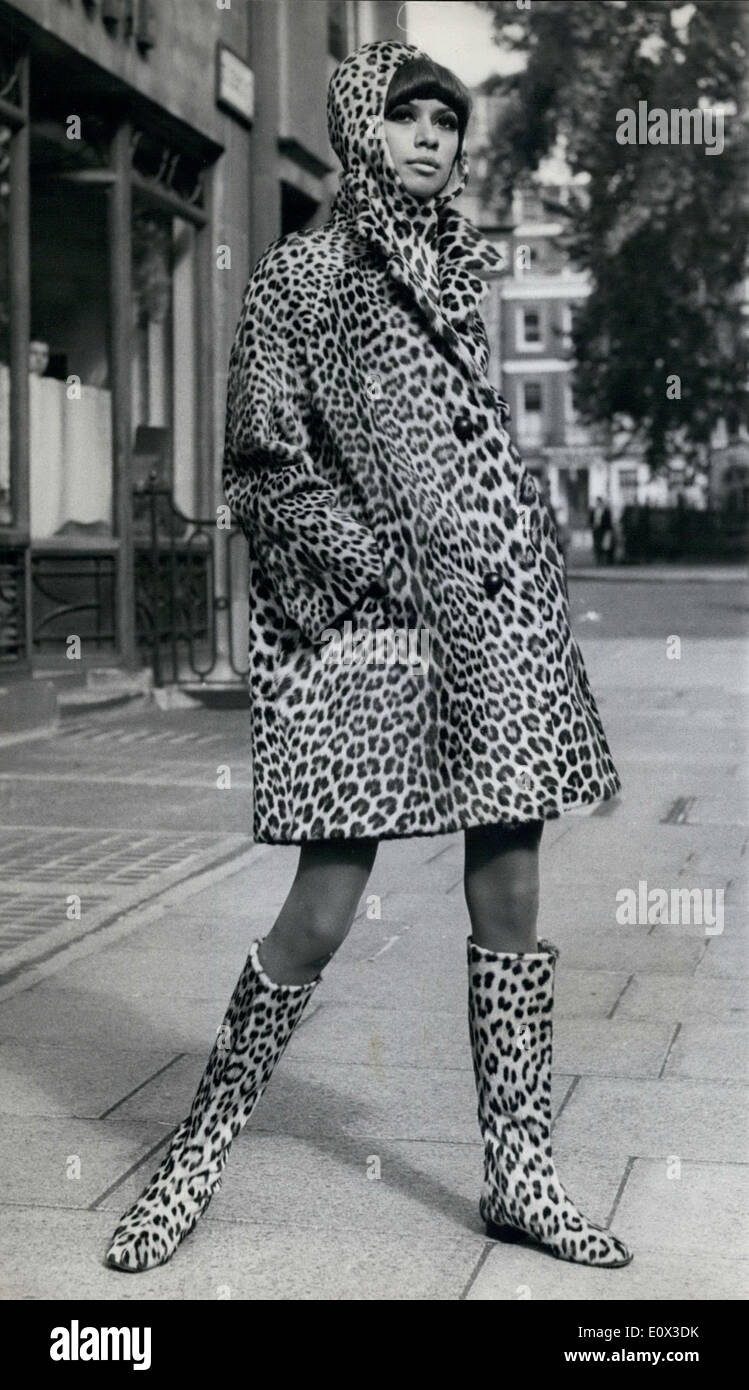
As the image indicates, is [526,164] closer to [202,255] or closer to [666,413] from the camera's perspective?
[666,413]

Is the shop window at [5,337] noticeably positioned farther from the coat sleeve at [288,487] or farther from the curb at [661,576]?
the curb at [661,576]

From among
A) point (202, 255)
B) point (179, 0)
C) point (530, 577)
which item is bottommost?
point (530, 577)

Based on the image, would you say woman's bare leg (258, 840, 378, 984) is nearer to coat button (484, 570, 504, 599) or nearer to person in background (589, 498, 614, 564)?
coat button (484, 570, 504, 599)

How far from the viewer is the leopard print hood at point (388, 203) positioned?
344cm

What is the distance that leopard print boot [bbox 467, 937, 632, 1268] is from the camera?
3.50 m

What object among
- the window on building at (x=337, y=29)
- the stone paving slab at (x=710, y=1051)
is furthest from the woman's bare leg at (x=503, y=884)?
the window on building at (x=337, y=29)

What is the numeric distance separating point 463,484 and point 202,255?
12100mm

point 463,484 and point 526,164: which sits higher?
point 526,164

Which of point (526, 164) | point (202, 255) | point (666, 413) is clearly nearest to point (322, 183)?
point (202, 255)

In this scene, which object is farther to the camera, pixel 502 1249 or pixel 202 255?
pixel 202 255

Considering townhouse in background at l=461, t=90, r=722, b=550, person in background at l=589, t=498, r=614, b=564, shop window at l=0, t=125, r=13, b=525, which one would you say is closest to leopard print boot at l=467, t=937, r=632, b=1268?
shop window at l=0, t=125, r=13, b=525

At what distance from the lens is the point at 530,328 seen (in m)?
88.9

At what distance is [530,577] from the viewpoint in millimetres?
3438

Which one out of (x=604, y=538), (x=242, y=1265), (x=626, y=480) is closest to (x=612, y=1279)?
(x=242, y=1265)
